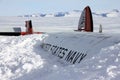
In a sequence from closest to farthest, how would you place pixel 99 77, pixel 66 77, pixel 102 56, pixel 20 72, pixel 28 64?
pixel 99 77, pixel 66 77, pixel 102 56, pixel 20 72, pixel 28 64

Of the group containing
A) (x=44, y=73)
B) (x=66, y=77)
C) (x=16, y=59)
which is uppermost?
(x=66, y=77)

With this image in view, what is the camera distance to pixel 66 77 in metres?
5.36

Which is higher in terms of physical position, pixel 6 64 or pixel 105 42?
Answer: pixel 105 42

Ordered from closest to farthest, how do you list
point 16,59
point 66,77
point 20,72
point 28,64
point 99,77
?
1. point 99,77
2. point 66,77
3. point 20,72
4. point 28,64
5. point 16,59

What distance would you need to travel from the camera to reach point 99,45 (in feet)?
25.1

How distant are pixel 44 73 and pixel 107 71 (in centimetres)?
274

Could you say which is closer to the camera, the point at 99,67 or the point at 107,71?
the point at 107,71

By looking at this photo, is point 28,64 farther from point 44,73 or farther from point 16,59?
point 44,73

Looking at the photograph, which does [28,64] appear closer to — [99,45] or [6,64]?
[6,64]

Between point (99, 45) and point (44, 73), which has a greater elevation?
point (99, 45)

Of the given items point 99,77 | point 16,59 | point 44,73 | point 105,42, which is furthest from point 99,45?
point 16,59

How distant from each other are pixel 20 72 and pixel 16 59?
257cm

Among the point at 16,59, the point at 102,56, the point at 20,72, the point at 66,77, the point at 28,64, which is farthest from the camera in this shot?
the point at 16,59

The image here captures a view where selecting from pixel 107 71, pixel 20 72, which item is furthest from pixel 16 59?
pixel 107 71
